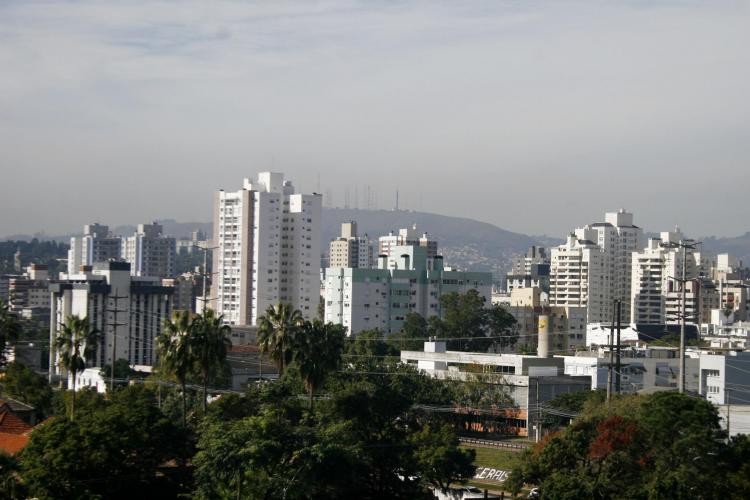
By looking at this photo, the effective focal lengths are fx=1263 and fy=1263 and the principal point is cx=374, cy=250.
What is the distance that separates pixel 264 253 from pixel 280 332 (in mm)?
102428

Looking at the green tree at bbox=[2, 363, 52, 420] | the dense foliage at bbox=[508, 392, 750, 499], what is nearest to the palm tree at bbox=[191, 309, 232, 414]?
the dense foliage at bbox=[508, 392, 750, 499]

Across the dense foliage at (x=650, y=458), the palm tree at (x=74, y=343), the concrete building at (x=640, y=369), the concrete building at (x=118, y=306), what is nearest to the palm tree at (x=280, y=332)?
the palm tree at (x=74, y=343)

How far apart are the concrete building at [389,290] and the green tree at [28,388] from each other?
251ft

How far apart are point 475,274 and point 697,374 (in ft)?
248

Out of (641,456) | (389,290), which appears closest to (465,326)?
(389,290)

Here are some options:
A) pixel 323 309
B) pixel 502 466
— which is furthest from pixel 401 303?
pixel 502 466

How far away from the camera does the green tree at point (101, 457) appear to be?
50156 mm

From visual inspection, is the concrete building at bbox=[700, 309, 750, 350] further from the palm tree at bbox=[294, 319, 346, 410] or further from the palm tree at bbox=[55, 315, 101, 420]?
the palm tree at bbox=[55, 315, 101, 420]

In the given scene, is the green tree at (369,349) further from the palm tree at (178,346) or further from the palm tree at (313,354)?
the palm tree at (178,346)

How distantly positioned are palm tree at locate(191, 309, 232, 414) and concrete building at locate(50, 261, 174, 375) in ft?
223

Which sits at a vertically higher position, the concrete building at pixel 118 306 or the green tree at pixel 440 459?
the concrete building at pixel 118 306

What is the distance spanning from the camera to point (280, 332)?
7025cm

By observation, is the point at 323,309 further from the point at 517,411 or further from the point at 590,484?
the point at 590,484

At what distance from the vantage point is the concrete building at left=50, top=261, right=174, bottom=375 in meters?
134
